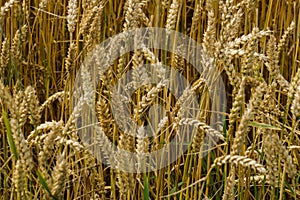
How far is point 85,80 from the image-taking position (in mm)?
864

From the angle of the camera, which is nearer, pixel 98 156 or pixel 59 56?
pixel 98 156

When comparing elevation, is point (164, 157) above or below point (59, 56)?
below

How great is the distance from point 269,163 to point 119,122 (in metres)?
0.28

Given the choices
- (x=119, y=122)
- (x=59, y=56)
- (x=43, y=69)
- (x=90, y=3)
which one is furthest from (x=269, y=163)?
(x=59, y=56)

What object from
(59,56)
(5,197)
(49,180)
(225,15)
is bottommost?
(5,197)

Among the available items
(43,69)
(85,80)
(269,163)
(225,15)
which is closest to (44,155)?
(85,80)

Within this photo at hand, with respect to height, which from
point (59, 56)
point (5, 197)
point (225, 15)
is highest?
point (225, 15)

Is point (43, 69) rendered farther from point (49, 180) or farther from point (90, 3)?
point (49, 180)

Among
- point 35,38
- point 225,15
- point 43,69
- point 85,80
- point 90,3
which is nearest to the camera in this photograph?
point 85,80

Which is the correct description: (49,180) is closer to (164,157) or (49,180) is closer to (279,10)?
(164,157)

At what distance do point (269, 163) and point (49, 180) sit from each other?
32 centimetres

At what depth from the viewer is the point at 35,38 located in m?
1.68

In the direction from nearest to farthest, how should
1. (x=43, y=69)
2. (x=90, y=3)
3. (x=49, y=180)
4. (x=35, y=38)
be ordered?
(x=49, y=180), (x=90, y=3), (x=43, y=69), (x=35, y=38)

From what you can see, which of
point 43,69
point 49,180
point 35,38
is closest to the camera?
point 49,180
